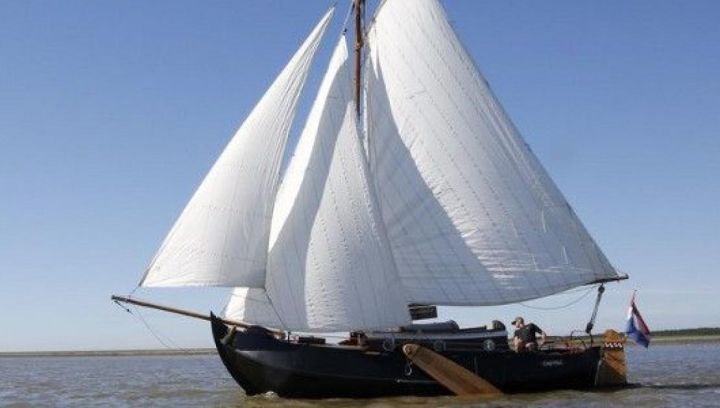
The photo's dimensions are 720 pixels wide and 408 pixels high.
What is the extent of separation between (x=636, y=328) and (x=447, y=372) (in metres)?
7.91

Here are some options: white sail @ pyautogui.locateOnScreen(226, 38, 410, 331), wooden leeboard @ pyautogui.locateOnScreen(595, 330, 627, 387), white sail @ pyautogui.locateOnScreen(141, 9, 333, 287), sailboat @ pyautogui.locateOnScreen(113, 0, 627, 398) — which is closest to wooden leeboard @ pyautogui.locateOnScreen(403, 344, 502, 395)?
sailboat @ pyautogui.locateOnScreen(113, 0, 627, 398)

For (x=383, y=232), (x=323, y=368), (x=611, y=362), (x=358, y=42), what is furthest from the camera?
(x=358, y=42)

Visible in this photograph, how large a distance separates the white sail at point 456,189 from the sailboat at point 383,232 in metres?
0.05

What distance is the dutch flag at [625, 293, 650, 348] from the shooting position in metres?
30.9

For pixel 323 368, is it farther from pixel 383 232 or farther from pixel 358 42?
pixel 358 42

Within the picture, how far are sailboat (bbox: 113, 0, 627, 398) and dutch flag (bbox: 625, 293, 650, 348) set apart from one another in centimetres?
85

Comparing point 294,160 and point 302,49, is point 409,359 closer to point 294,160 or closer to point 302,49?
point 294,160

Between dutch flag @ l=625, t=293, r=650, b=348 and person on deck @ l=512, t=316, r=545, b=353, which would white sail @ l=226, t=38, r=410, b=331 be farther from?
dutch flag @ l=625, t=293, r=650, b=348

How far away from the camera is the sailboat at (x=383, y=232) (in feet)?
87.3

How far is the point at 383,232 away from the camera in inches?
1109

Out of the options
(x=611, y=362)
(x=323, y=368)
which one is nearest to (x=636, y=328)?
(x=611, y=362)

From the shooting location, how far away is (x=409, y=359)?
2712 centimetres

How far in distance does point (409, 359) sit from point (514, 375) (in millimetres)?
3837

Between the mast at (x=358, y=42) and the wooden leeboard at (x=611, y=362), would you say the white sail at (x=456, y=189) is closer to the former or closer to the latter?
the mast at (x=358, y=42)
